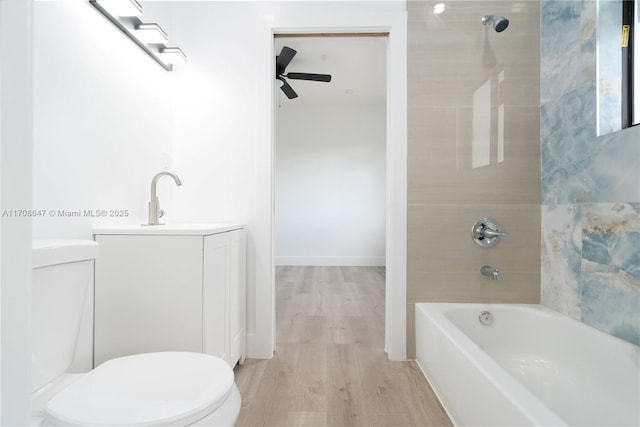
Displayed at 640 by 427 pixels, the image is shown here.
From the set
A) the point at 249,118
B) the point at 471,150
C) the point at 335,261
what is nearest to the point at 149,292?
the point at 249,118

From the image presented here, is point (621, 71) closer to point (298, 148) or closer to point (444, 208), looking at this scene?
point (444, 208)

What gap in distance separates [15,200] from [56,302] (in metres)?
0.85

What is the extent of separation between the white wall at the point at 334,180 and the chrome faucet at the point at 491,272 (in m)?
3.30

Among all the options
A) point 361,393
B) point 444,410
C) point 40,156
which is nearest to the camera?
point 40,156

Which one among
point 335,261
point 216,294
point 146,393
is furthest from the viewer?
point 335,261

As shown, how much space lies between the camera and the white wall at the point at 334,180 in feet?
17.1

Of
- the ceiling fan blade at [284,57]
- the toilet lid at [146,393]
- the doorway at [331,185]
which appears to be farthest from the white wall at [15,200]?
the doorway at [331,185]

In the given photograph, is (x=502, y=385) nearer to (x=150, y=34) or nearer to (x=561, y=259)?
(x=561, y=259)

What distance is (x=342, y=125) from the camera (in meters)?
5.21

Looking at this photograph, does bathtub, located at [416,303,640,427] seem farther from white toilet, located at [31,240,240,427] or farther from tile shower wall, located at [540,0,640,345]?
white toilet, located at [31,240,240,427]

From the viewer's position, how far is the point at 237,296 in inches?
72.3

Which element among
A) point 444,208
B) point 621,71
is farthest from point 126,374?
point 621,71

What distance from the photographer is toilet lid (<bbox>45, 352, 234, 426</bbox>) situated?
73 cm

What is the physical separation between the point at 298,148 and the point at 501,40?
3620mm
